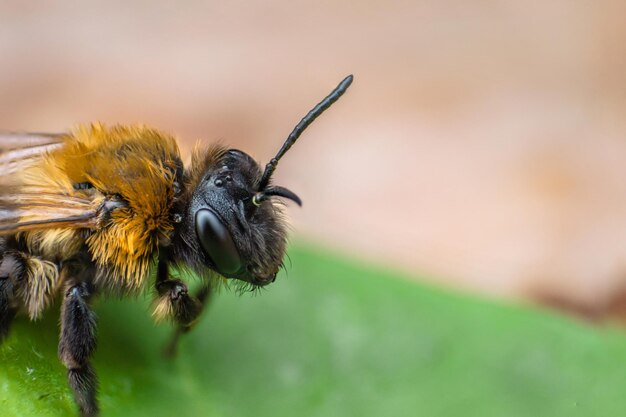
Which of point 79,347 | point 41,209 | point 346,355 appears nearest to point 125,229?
point 41,209

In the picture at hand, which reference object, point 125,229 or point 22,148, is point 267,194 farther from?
point 22,148

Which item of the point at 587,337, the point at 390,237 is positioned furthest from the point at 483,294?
the point at 390,237

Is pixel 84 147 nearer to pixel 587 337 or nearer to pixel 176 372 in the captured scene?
pixel 176 372

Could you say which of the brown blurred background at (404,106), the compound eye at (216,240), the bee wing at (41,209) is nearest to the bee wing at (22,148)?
the bee wing at (41,209)

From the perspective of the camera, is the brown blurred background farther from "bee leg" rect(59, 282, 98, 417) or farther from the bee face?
"bee leg" rect(59, 282, 98, 417)

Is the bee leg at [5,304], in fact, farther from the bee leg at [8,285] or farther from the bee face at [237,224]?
the bee face at [237,224]

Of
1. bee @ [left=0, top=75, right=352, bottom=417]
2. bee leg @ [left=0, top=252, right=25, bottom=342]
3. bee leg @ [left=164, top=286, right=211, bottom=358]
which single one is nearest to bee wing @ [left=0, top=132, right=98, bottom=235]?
bee @ [left=0, top=75, right=352, bottom=417]
